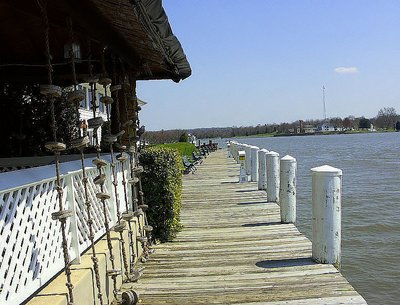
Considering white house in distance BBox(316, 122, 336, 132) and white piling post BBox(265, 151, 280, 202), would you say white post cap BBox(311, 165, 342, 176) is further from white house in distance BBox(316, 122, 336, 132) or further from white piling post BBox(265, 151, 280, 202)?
white house in distance BBox(316, 122, 336, 132)

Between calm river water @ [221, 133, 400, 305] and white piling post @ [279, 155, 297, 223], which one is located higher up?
white piling post @ [279, 155, 297, 223]

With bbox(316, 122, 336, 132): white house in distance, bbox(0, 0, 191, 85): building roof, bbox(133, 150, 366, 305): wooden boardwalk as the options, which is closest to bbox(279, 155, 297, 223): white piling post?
bbox(133, 150, 366, 305): wooden boardwalk

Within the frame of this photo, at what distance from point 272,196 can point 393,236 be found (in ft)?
10.6

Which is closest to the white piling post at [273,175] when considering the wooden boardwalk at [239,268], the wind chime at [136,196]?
the wooden boardwalk at [239,268]

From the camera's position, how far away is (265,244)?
6.74 m

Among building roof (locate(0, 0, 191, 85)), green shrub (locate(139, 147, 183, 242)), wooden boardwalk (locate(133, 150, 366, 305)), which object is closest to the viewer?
building roof (locate(0, 0, 191, 85))

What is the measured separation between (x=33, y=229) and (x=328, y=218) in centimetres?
336

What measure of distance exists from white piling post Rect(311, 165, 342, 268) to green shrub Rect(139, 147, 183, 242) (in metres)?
2.15

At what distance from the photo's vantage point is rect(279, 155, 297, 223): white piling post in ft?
25.8

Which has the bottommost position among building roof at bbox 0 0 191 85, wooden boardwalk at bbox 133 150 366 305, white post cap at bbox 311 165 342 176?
wooden boardwalk at bbox 133 150 366 305

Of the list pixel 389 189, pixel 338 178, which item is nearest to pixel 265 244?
pixel 338 178

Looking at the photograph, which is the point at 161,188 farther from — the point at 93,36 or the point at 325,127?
the point at 325,127

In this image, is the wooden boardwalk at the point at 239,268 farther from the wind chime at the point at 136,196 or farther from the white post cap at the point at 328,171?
the white post cap at the point at 328,171

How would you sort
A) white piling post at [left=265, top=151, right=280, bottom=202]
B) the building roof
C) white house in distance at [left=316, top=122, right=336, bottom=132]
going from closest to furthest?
the building roof
white piling post at [left=265, top=151, right=280, bottom=202]
white house in distance at [left=316, top=122, right=336, bottom=132]
